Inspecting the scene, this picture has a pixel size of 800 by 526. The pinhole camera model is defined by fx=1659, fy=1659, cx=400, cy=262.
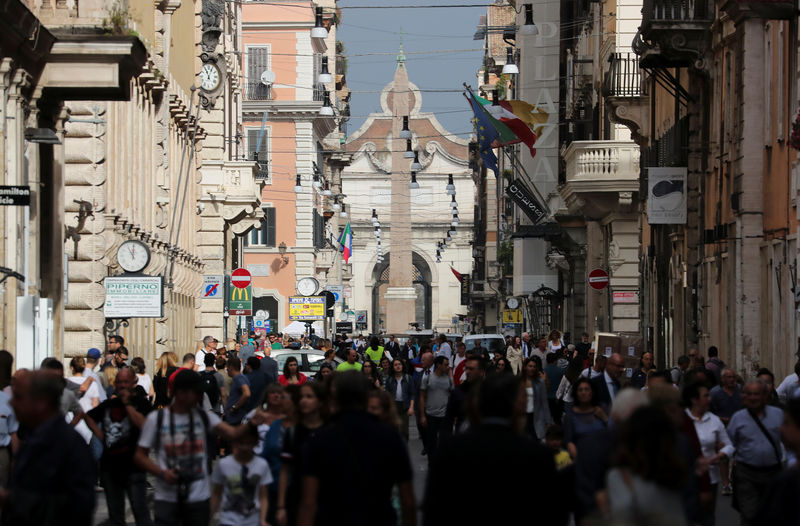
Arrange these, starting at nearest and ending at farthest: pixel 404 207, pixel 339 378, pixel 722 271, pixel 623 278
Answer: pixel 339 378, pixel 722 271, pixel 623 278, pixel 404 207

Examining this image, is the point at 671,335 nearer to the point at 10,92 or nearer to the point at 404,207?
the point at 10,92

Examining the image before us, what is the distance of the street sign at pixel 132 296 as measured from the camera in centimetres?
2331

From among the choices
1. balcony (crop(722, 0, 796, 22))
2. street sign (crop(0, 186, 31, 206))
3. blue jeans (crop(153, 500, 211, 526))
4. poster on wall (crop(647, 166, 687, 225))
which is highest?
balcony (crop(722, 0, 796, 22))

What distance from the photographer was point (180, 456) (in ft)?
31.4

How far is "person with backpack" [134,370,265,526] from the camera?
31.2ft

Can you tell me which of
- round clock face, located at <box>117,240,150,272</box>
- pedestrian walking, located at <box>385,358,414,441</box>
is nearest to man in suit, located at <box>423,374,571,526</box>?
pedestrian walking, located at <box>385,358,414,441</box>

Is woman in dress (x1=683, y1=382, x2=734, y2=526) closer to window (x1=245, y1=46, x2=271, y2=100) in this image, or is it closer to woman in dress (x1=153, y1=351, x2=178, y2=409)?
woman in dress (x1=153, y1=351, x2=178, y2=409)

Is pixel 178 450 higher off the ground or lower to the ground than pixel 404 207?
lower

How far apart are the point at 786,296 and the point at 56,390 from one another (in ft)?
52.8

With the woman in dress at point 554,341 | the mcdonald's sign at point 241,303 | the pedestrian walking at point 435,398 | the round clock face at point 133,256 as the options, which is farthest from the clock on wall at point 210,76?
the pedestrian walking at point 435,398

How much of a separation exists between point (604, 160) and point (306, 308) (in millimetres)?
14461

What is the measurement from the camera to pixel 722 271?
1058 inches

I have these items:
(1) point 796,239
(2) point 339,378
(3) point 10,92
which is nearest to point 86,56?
(3) point 10,92

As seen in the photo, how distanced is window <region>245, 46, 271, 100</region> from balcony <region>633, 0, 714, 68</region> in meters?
42.9
